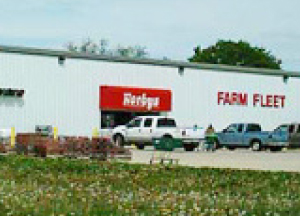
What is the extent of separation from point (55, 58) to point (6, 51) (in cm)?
373

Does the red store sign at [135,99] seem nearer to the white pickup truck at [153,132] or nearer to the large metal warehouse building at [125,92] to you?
the large metal warehouse building at [125,92]

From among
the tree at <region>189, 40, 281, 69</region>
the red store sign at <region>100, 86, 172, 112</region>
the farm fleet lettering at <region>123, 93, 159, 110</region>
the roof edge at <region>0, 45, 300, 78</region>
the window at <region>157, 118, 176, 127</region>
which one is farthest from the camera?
the tree at <region>189, 40, 281, 69</region>

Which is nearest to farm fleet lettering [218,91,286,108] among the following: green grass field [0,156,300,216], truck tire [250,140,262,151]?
truck tire [250,140,262,151]

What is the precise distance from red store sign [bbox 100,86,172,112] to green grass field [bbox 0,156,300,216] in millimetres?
30264

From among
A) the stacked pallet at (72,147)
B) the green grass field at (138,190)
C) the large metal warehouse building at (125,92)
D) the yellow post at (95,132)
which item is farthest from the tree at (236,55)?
the green grass field at (138,190)

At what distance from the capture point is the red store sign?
54.8m

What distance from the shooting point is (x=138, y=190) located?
645 inches

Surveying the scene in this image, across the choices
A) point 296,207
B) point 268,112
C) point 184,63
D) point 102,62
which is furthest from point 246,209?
point 268,112

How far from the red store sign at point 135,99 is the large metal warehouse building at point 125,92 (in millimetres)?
46

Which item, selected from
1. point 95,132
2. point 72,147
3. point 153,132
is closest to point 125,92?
point 95,132

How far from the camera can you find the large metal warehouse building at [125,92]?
50.6m

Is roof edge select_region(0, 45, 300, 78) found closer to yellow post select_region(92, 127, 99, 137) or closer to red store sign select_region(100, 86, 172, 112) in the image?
red store sign select_region(100, 86, 172, 112)

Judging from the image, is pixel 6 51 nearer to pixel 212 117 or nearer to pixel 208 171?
pixel 212 117

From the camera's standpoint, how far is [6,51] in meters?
50.1
